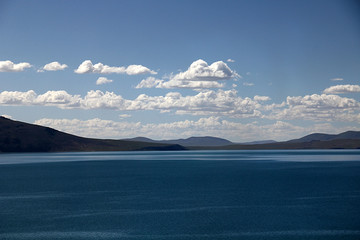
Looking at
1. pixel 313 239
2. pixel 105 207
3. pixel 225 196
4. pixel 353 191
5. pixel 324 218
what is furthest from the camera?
pixel 353 191

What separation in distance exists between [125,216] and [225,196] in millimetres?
23793

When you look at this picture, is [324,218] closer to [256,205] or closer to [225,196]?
[256,205]

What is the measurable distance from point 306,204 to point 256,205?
821 centimetres

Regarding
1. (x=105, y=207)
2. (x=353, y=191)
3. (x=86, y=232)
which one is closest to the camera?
(x=86, y=232)

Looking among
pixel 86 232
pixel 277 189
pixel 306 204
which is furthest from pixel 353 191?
pixel 86 232

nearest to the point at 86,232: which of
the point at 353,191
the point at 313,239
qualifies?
the point at 313,239

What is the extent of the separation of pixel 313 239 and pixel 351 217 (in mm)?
13314

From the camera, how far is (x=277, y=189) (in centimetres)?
8338

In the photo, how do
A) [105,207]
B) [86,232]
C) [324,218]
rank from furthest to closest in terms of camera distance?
1. [105,207]
2. [324,218]
3. [86,232]

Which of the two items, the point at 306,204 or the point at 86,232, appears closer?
the point at 86,232

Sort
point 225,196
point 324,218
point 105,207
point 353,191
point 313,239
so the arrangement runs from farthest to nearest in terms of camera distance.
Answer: point 353,191 → point 225,196 → point 105,207 → point 324,218 → point 313,239

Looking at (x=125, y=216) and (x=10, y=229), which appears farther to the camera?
(x=125, y=216)

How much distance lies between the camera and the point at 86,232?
47.2 metres

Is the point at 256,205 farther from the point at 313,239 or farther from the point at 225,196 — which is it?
the point at 313,239
